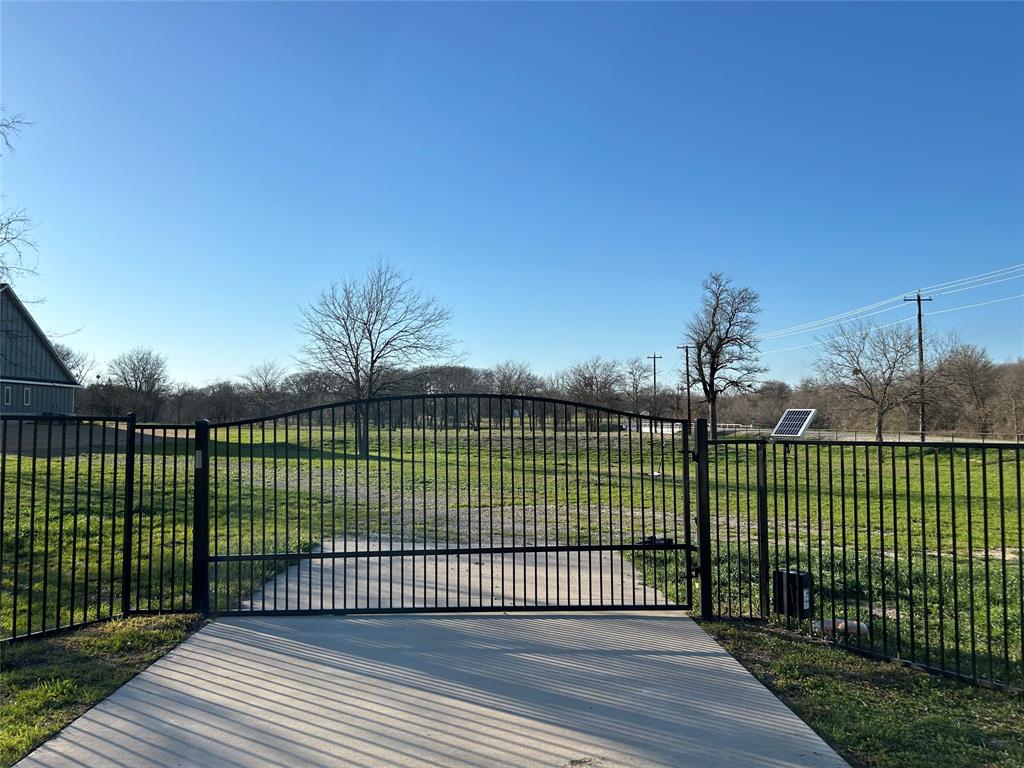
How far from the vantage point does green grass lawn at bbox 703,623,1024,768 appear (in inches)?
128

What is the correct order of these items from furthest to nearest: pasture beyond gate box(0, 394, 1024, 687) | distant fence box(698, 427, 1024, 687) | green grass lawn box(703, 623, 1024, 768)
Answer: pasture beyond gate box(0, 394, 1024, 687) → distant fence box(698, 427, 1024, 687) → green grass lawn box(703, 623, 1024, 768)

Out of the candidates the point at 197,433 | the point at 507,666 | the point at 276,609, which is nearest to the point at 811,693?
the point at 507,666

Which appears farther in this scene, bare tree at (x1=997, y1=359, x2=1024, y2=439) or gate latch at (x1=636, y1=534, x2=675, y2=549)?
bare tree at (x1=997, y1=359, x2=1024, y2=439)

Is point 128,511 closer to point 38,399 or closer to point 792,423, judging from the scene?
point 792,423

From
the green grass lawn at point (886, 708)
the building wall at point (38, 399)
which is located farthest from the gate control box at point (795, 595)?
the building wall at point (38, 399)

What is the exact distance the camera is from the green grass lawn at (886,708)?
3262 mm

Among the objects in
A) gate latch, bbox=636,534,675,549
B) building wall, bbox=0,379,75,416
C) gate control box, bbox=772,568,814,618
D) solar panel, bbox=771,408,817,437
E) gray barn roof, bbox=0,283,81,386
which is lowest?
gate control box, bbox=772,568,814,618

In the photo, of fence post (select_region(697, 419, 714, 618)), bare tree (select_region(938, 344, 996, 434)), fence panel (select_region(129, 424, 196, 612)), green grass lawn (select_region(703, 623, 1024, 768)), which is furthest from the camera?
bare tree (select_region(938, 344, 996, 434))

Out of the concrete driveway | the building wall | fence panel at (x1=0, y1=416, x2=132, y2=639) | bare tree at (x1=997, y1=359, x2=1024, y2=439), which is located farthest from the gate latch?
bare tree at (x1=997, y1=359, x2=1024, y2=439)

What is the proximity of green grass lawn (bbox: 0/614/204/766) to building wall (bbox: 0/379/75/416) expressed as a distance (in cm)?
3012

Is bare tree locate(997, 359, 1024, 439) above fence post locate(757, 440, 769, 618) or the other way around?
above

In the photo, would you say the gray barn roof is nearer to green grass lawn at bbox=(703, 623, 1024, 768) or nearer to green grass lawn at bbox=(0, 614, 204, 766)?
green grass lawn at bbox=(0, 614, 204, 766)

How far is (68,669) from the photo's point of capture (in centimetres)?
433

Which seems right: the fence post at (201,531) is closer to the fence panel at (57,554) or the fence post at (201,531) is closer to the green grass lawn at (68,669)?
the green grass lawn at (68,669)
